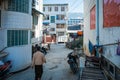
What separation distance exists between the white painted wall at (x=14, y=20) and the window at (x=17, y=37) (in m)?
0.31

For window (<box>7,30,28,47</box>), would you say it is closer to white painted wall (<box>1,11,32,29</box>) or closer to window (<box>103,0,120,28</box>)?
white painted wall (<box>1,11,32,29</box>)

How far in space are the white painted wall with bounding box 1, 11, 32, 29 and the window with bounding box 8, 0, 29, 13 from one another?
256 mm

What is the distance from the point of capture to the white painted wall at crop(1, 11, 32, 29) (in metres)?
13.9

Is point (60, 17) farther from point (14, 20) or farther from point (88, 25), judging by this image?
point (14, 20)

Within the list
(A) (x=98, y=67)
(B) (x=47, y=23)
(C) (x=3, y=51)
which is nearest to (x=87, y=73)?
(A) (x=98, y=67)

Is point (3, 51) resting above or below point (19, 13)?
below

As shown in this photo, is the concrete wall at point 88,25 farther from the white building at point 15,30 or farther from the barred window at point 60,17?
the barred window at point 60,17

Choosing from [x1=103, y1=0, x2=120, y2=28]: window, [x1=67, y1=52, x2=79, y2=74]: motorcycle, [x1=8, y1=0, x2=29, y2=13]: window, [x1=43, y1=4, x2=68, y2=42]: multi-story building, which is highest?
[x1=43, y1=4, x2=68, y2=42]: multi-story building

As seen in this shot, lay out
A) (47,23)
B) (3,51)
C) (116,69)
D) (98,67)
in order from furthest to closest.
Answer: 1. (47,23)
2. (3,51)
3. (98,67)
4. (116,69)

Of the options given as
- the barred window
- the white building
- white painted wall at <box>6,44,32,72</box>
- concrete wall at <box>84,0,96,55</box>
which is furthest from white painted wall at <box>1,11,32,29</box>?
the barred window

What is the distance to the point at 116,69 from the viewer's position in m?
6.93

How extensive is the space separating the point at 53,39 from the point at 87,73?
162 feet

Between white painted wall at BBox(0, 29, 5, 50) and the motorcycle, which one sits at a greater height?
white painted wall at BBox(0, 29, 5, 50)

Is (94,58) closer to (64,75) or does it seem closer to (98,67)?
(98,67)
